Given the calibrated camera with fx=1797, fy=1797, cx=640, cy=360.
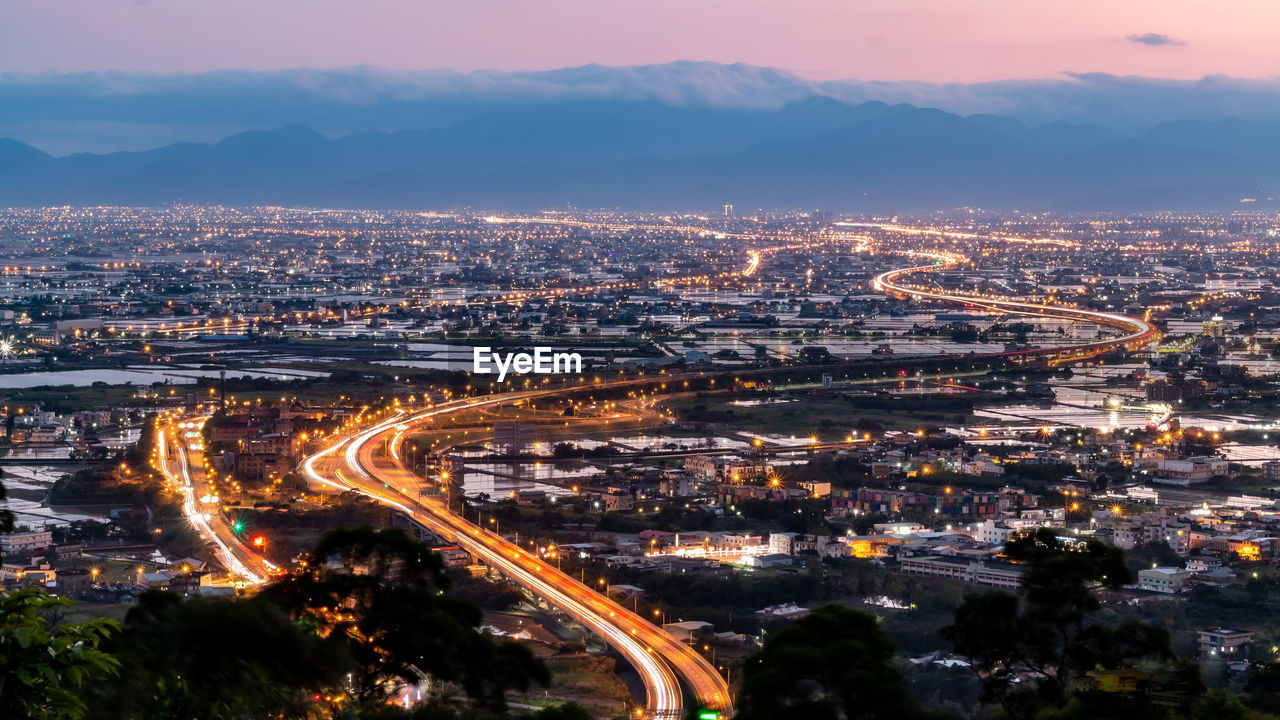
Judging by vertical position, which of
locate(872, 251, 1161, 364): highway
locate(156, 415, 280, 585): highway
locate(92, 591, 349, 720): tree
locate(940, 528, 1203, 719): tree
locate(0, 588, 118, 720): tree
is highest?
locate(0, 588, 118, 720): tree

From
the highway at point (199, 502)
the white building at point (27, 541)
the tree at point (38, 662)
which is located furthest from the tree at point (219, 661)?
the white building at point (27, 541)

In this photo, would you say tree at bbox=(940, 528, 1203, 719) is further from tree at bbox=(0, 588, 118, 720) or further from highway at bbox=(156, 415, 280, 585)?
highway at bbox=(156, 415, 280, 585)

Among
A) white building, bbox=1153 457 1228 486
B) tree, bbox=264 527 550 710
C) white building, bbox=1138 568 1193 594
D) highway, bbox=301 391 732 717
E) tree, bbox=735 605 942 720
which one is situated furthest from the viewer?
white building, bbox=1153 457 1228 486

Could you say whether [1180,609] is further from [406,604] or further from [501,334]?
[501,334]

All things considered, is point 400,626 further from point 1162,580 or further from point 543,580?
point 1162,580

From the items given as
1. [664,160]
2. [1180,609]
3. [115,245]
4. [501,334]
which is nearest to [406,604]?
[1180,609]

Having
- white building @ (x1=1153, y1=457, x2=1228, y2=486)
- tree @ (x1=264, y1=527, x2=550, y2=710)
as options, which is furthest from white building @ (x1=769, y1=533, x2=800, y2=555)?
tree @ (x1=264, y1=527, x2=550, y2=710)
